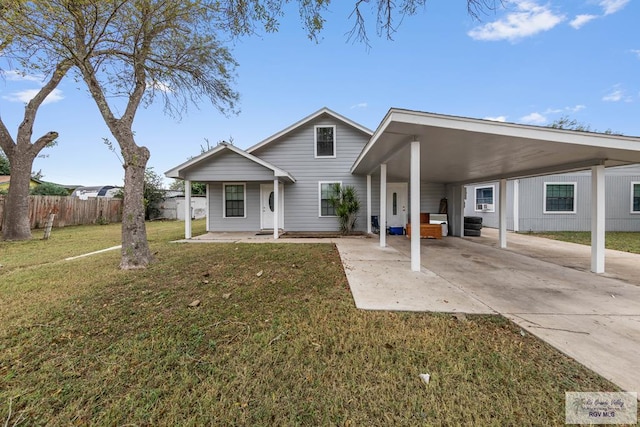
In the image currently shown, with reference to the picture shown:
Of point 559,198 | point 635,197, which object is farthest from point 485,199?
point 635,197

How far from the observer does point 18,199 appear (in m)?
9.81

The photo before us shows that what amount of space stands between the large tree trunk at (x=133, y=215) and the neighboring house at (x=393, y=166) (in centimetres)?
361

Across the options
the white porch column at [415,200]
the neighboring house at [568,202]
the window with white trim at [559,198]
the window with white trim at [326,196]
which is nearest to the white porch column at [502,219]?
the neighboring house at [568,202]

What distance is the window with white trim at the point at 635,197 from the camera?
1247 cm

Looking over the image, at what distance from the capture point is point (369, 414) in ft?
5.69

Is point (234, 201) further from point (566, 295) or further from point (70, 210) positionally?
point (566, 295)

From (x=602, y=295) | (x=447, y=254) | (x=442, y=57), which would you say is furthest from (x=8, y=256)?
(x=442, y=57)

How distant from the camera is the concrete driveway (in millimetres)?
2576

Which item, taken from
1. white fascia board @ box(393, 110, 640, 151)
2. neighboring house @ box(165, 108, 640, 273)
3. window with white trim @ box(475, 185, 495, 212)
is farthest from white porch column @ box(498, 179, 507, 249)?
window with white trim @ box(475, 185, 495, 212)

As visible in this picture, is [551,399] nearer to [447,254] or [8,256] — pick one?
[447,254]

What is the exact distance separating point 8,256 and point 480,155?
12092 millimetres

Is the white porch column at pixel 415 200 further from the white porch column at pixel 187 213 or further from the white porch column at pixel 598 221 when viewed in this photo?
the white porch column at pixel 187 213

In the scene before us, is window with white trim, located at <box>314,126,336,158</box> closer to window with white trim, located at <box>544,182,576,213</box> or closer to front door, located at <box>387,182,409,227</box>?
front door, located at <box>387,182,409,227</box>

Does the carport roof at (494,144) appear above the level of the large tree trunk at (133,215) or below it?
above
